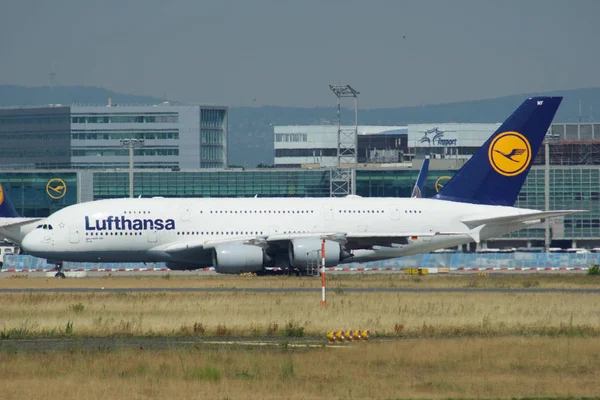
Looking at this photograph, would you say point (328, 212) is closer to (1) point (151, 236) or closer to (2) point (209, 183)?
(1) point (151, 236)

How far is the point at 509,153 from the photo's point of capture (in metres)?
63.6

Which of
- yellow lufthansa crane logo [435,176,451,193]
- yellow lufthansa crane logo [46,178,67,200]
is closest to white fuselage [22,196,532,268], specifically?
yellow lufthansa crane logo [435,176,451,193]

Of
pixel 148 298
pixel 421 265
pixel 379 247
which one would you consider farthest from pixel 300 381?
pixel 421 265

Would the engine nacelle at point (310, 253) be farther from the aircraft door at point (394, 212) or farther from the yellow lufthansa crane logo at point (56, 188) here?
the yellow lufthansa crane logo at point (56, 188)

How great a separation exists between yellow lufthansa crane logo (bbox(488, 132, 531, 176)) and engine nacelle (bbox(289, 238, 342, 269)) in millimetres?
11259

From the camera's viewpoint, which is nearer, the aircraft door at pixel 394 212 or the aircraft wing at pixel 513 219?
the aircraft wing at pixel 513 219

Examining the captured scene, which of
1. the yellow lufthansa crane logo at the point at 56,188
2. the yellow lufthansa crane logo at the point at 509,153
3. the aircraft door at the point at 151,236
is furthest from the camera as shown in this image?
the yellow lufthansa crane logo at the point at 56,188

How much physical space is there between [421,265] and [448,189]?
1161 cm

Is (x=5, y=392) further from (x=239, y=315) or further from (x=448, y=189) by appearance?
(x=448, y=189)

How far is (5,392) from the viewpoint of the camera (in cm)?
2139

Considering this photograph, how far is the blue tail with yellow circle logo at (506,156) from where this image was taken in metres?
63.4

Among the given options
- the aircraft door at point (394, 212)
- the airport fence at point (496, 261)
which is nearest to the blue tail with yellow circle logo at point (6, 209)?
the airport fence at point (496, 261)

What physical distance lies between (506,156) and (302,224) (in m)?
12.1

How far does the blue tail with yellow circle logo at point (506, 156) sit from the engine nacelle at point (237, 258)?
42.9 ft
